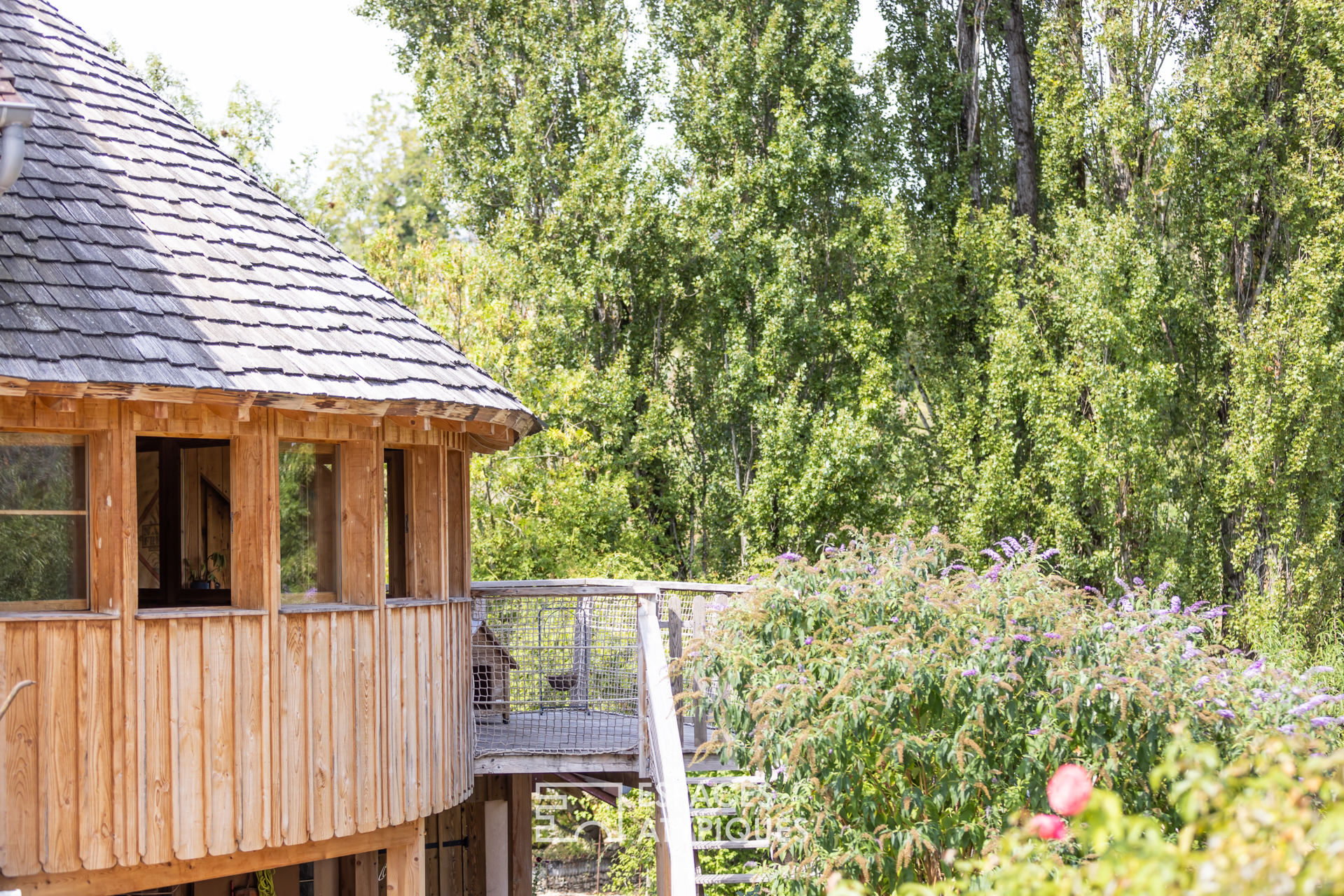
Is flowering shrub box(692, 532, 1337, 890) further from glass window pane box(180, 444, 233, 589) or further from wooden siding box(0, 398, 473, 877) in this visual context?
glass window pane box(180, 444, 233, 589)

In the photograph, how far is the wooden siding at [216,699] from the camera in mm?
6047

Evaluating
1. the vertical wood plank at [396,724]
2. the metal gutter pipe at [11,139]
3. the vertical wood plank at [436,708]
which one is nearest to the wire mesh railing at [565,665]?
the vertical wood plank at [436,708]

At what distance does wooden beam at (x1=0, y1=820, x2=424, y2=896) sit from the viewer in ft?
20.0

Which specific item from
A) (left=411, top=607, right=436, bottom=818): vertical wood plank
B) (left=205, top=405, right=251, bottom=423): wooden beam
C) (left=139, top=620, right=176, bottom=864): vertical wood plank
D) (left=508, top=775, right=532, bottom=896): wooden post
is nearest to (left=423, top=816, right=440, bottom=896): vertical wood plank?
(left=508, top=775, right=532, bottom=896): wooden post

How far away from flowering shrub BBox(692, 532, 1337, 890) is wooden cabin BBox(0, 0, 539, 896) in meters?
2.51

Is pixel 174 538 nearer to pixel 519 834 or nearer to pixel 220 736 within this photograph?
pixel 220 736

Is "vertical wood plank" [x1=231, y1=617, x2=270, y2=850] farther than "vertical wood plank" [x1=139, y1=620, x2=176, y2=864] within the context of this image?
Yes

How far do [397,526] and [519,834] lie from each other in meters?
4.69

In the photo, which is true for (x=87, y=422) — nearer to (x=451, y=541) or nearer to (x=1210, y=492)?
(x=451, y=541)

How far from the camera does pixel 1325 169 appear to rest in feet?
53.6

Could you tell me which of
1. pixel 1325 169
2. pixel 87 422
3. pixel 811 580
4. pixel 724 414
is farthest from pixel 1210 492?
pixel 87 422

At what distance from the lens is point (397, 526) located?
27.1 feet

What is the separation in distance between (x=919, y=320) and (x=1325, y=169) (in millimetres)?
6313

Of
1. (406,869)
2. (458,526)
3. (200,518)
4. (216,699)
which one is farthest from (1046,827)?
(458,526)
